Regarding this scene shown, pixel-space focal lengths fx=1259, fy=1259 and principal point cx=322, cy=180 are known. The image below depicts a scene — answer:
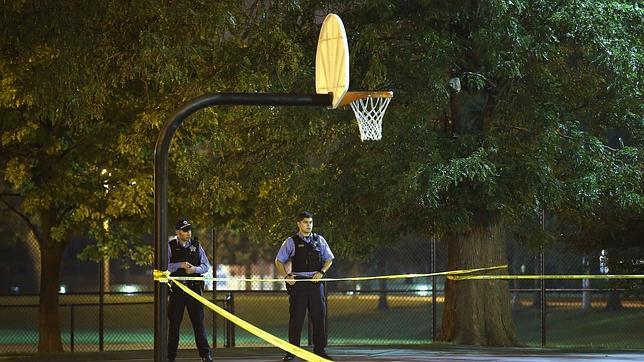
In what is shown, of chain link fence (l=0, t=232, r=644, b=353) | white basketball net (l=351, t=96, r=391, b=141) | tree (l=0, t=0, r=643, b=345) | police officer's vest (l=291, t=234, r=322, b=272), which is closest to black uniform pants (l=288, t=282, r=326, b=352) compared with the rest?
police officer's vest (l=291, t=234, r=322, b=272)

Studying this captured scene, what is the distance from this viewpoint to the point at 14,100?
20109 millimetres

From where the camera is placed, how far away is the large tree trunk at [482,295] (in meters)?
21.0

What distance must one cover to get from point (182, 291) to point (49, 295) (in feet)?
34.1

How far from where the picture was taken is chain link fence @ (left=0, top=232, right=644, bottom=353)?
97.6ft

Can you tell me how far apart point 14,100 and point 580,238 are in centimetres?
1117

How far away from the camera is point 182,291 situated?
15.8m

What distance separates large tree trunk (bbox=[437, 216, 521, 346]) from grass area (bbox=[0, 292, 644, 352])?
577 cm

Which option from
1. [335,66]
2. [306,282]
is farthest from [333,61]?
[306,282]

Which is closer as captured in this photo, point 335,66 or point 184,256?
point 335,66

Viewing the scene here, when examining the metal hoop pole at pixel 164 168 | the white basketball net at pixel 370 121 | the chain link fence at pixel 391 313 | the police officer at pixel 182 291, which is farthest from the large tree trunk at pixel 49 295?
the metal hoop pole at pixel 164 168

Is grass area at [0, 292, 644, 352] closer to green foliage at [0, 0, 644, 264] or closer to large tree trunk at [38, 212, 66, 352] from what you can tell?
large tree trunk at [38, 212, 66, 352]

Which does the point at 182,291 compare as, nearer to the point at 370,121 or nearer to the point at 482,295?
the point at 370,121

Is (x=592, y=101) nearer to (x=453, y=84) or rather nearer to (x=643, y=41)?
(x=643, y=41)

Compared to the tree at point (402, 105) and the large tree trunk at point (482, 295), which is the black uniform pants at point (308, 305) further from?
the large tree trunk at point (482, 295)
